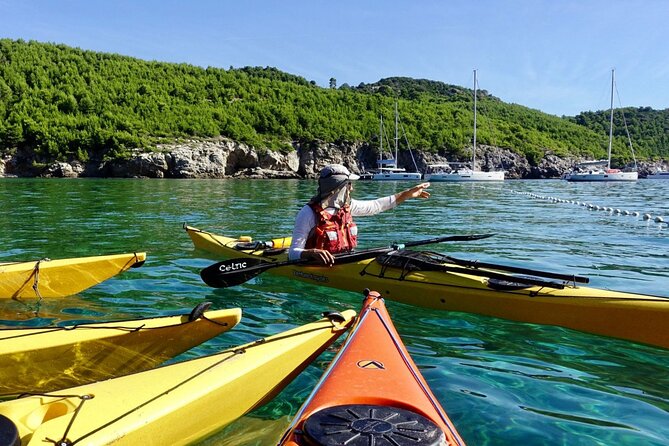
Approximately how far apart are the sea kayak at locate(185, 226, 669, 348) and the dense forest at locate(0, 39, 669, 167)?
170 ft

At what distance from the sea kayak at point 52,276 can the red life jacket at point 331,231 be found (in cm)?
253

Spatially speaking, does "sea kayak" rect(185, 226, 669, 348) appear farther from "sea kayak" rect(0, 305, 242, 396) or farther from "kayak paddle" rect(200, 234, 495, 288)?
"sea kayak" rect(0, 305, 242, 396)

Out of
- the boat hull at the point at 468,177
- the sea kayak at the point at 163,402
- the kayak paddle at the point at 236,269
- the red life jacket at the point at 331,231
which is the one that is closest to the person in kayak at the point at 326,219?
the red life jacket at the point at 331,231

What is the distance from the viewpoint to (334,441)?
6.07ft

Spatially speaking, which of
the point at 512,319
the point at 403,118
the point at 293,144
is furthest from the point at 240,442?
the point at 403,118

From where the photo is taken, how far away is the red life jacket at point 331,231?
5703 mm

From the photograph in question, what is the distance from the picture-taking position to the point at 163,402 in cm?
246

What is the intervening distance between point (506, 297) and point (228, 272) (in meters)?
2.92

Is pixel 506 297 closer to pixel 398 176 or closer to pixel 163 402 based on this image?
pixel 163 402

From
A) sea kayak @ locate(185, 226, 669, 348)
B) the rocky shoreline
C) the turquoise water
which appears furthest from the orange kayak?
the rocky shoreline

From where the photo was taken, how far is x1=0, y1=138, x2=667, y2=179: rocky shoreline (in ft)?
171

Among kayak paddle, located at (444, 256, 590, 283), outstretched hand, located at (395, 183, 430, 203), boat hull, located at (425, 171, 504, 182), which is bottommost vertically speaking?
kayak paddle, located at (444, 256, 590, 283)

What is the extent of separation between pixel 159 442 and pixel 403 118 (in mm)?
78134

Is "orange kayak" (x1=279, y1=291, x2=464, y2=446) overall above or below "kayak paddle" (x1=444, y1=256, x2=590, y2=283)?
below
